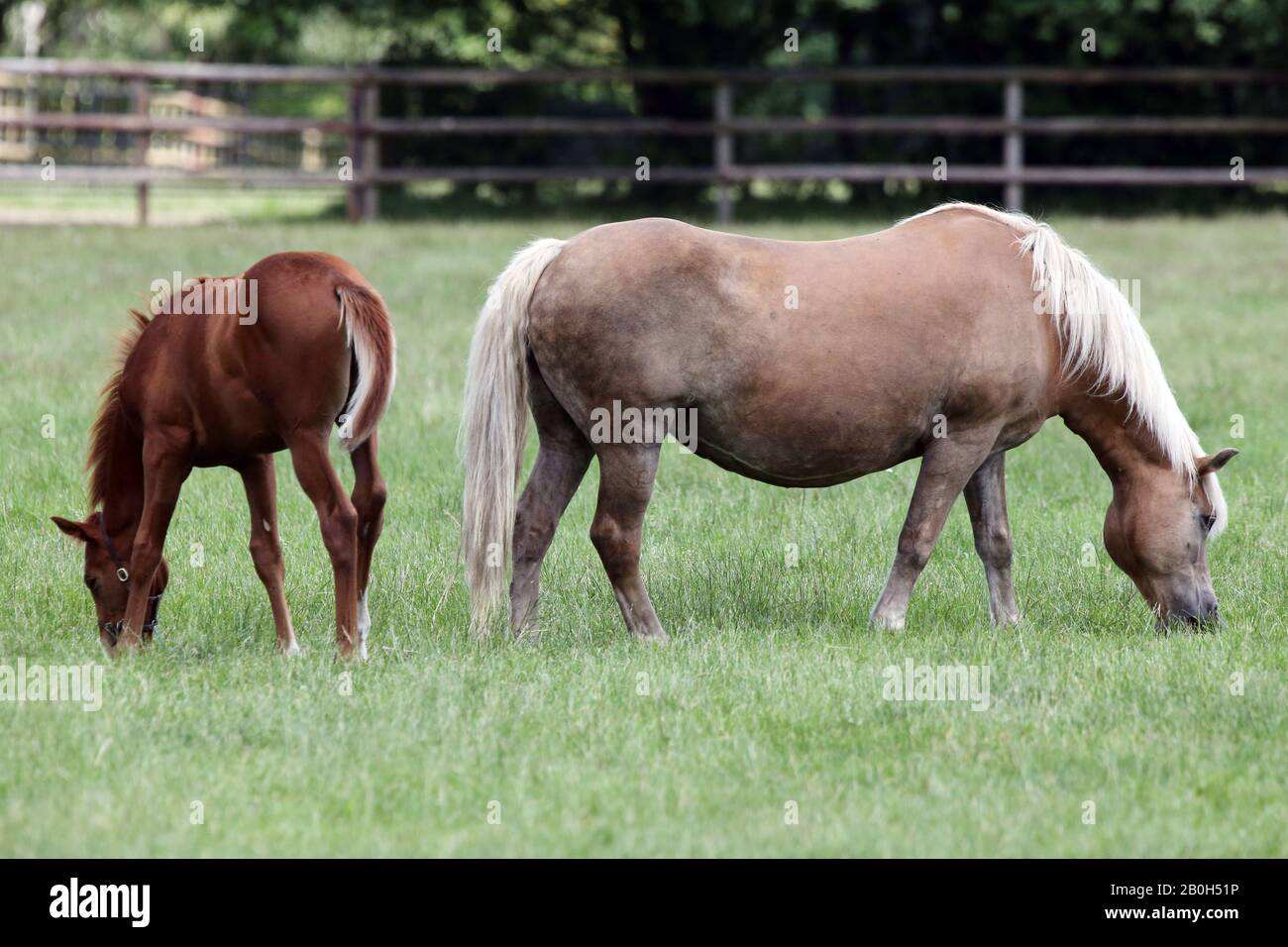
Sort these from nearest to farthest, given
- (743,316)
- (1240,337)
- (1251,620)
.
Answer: (743,316) < (1251,620) < (1240,337)

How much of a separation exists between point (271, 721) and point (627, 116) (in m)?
18.5

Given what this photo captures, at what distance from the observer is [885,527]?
8023 mm

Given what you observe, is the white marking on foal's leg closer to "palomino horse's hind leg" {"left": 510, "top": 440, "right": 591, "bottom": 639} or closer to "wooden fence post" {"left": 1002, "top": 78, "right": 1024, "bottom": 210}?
"palomino horse's hind leg" {"left": 510, "top": 440, "right": 591, "bottom": 639}

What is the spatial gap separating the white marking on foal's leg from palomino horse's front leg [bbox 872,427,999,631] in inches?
79.1

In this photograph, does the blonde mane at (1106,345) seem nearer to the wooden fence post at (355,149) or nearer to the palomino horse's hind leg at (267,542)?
the palomino horse's hind leg at (267,542)

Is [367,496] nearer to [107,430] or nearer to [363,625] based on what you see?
[363,625]

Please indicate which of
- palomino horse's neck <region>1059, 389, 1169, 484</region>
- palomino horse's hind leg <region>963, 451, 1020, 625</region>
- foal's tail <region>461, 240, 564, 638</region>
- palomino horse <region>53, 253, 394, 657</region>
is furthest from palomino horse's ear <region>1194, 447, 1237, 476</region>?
palomino horse <region>53, 253, 394, 657</region>

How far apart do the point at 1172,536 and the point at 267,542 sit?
3.57 meters

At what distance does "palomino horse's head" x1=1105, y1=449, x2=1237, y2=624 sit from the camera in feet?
20.7

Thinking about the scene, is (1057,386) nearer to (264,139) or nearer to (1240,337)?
(1240,337)

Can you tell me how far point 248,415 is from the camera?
5637 millimetres

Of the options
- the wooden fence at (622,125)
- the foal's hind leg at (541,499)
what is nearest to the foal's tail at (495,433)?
the foal's hind leg at (541,499)

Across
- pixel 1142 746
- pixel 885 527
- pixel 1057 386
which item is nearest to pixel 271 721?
pixel 1142 746

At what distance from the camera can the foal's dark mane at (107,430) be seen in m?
5.91
